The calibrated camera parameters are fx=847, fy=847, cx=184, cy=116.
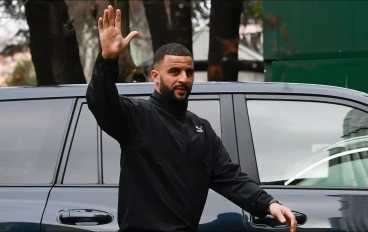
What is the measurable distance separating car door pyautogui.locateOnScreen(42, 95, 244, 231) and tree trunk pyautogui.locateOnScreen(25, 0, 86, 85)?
18.1 ft

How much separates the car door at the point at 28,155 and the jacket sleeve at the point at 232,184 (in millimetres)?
1153

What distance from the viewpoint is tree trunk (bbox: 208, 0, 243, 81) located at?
9.81m

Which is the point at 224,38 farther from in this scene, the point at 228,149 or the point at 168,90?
the point at 168,90

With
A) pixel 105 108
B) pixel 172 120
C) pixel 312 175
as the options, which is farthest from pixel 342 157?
pixel 105 108

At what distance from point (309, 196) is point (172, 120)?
113 cm

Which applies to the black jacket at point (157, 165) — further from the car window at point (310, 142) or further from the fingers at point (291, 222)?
the car window at point (310, 142)

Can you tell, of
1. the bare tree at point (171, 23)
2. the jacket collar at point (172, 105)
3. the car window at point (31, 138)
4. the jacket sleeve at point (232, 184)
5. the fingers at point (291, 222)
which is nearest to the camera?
the fingers at point (291, 222)

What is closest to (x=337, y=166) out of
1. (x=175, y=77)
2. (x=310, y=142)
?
(x=310, y=142)

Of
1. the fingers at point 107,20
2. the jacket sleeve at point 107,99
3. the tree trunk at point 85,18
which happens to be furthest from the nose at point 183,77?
the tree trunk at point 85,18

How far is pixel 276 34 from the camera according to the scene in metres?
10.2

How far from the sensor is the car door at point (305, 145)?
178 inches

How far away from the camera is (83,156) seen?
4.64m

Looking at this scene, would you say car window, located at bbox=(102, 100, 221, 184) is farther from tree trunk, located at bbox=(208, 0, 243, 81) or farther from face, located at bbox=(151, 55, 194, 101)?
tree trunk, located at bbox=(208, 0, 243, 81)

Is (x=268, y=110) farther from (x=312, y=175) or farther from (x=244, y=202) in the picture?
(x=244, y=202)
